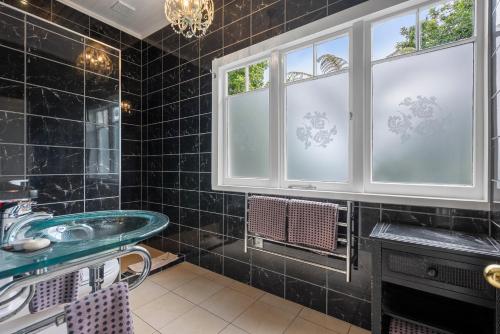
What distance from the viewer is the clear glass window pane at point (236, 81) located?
90.0 inches

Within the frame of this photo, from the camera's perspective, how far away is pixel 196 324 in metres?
1.66

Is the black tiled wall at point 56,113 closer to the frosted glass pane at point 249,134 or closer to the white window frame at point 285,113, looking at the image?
the frosted glass pane at point 249,134

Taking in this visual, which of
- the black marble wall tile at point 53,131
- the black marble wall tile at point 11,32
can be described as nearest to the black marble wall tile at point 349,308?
the black marble wall tile at point 53,131

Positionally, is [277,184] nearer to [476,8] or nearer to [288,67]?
[288,67]

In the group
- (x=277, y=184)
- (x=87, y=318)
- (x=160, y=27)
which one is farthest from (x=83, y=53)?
(x=87, y=318)

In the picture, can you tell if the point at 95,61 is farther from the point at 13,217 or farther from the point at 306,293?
the point at 306,293

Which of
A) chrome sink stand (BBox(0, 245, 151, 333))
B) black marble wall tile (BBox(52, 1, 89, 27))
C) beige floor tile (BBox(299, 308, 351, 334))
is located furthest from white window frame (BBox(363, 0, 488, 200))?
black marble wall tile (BBox(52, 1, 89, 27))

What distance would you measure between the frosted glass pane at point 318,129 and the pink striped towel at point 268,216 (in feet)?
1.01

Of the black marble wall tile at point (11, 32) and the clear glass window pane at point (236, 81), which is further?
the clear glass window pane at point (236, 81)

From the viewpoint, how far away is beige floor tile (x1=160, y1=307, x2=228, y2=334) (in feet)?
5.21

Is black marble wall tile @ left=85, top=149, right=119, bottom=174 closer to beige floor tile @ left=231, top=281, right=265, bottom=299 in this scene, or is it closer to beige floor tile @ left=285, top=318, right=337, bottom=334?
beige floor tile @ left=231, top=281, right=265, bottom=299

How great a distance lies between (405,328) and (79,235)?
1709 millimetres

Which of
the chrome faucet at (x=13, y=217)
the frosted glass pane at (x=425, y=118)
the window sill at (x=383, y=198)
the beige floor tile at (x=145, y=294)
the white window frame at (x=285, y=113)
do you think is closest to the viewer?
the chrome faucet at (x=13, y=217)

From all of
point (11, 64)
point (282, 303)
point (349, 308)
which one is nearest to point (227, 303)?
point (282, 303)
